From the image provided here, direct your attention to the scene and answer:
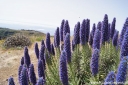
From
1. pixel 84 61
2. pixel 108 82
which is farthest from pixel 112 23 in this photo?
pixel 108 82

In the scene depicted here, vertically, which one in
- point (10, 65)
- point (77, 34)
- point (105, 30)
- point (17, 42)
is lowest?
point (10, 65)

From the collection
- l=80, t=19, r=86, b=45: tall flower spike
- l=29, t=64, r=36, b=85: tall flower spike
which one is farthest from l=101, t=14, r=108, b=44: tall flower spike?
l=29, t=64, r=36, b=85: tall flower spike

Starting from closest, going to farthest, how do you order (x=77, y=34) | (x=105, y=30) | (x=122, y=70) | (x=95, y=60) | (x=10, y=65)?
(x=122, y=70) < (x=95, y=60) < (x=105, y=30) < (x=77, y=34) < (x=10, y=65)

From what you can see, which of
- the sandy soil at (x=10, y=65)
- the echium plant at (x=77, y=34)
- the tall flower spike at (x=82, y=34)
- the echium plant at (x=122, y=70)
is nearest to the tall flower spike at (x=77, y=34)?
the echium plant at (x=77, y=34)

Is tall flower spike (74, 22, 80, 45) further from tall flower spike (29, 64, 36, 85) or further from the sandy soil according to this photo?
the sandy soil

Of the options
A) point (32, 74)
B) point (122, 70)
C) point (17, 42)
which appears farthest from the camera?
point (17, 42)

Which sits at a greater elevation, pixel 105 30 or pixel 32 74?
pixel 105 30

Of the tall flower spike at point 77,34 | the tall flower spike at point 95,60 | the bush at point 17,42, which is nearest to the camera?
the tall flower spike at point 95,60

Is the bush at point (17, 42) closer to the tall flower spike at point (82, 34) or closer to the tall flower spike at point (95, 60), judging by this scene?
the tall flower spike at point (82, 34)

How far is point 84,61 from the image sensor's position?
8000 mm

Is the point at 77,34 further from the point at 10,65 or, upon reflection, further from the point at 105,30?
the point at 10,65

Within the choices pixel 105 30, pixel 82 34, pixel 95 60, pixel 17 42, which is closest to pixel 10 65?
pixel 17 42

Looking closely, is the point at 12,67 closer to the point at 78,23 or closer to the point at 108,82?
the point at 78,23

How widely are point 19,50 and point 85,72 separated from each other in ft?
55.5
